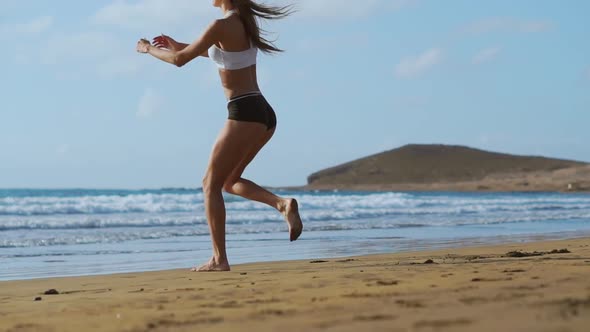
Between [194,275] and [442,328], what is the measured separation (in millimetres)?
3030

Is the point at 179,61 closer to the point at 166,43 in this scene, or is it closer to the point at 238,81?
the point at 166,43

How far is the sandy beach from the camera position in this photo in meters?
3.09

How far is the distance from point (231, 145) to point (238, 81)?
1.35ft

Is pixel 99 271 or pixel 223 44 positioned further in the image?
pixel 99 271

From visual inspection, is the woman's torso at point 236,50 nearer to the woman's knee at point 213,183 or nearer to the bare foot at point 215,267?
the woman's knee at point 213,183

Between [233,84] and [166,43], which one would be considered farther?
[166,43]

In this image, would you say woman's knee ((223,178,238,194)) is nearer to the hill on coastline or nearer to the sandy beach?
the sandy beach

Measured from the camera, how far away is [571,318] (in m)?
2.94

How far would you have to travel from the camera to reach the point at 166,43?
19.6 feet

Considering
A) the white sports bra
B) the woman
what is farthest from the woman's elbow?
the white sports bra

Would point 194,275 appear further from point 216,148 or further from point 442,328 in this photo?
point 442,328

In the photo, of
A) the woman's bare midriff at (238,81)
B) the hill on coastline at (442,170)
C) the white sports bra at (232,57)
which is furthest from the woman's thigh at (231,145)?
the hill on coastline at (442,170)

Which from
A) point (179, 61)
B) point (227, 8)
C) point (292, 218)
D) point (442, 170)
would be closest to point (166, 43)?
point (179, 61)

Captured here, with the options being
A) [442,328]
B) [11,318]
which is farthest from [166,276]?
[442,328]
